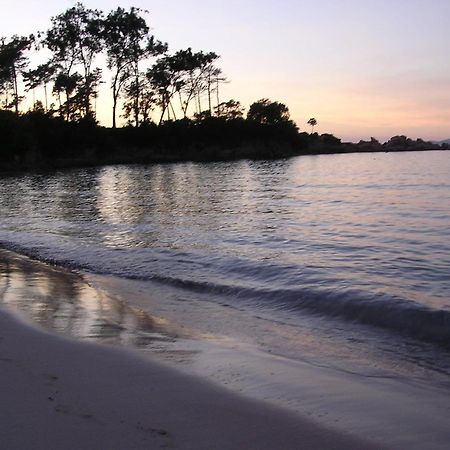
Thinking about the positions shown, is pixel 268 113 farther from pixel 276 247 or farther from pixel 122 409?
pixel 122 409

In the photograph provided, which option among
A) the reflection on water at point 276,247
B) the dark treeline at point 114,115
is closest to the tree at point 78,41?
the dark treeline at point 114,115

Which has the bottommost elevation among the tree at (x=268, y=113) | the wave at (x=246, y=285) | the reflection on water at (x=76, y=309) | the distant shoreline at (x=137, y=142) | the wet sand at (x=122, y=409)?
the wave at (x=246, y=285)

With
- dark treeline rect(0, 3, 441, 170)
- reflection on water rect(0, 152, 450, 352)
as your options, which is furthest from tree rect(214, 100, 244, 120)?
reflection on water rect(0, 152, 450, 352)

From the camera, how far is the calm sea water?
6.82 m

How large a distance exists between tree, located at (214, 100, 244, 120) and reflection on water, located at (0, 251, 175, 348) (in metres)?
80.5

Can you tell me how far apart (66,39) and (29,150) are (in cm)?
1975

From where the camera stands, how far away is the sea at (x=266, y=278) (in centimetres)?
537

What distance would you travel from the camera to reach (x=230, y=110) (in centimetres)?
8994

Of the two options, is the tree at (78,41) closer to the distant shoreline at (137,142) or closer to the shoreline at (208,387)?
the distant shoreline at (137,142)

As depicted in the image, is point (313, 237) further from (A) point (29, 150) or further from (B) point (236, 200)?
(A) point (29, 150)

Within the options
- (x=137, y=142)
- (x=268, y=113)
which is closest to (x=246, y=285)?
(x=137, y=142)

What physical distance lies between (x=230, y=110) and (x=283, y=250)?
81.4 meters

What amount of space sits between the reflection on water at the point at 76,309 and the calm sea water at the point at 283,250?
1367 mm

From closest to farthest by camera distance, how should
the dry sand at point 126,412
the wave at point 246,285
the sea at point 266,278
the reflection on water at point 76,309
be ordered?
the dry sand at point 126,412, the reflection on water at point 76,309, the sea at point 266,278, the wave at point 246,285
